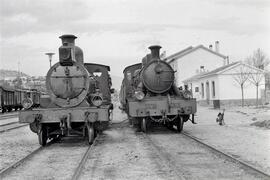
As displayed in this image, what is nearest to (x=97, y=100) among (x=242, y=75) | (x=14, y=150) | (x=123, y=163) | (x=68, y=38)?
(x=68, y=38)

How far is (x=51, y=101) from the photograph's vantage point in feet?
33.3

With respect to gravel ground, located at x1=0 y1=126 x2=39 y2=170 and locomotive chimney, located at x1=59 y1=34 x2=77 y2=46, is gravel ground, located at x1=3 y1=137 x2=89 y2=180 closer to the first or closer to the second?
gravel ground, located at x1=0 y1=126 x2=39 y2=170

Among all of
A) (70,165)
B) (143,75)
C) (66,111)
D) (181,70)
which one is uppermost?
(181,70)

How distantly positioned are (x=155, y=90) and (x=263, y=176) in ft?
23.7

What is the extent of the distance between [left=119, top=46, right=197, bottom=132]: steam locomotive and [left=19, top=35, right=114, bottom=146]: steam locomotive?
1.67 meters

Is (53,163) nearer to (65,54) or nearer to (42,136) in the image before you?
(42,136)

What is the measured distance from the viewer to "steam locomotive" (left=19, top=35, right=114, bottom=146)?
940 cm

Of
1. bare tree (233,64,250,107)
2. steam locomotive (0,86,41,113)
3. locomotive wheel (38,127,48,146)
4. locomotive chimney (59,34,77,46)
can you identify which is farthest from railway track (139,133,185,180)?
steam locomotive (0,86,41,113)

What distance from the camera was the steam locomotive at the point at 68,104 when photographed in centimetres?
940

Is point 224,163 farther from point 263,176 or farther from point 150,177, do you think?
point 150,177

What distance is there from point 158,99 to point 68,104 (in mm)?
3275

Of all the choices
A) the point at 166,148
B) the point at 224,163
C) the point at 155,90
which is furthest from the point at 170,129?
the point at 224,163

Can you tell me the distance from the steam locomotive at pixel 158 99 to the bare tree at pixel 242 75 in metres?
18.6

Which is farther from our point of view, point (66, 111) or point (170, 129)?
point (170, 129)
